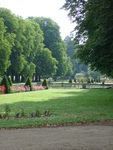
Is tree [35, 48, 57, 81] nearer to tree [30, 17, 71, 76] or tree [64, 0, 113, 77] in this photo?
→ tree [30, 17, 71, 76]

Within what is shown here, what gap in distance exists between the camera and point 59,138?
12945 mm

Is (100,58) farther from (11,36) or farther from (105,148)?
(11,36)

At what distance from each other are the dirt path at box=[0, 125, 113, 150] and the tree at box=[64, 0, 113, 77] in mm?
11860

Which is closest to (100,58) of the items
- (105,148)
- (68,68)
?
(105,148)

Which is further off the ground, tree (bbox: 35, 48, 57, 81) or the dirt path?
tree (bbox: 35, 48, 57, 81)

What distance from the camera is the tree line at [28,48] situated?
6619 cm

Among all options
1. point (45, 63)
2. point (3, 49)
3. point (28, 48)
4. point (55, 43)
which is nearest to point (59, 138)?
point (3, 49)

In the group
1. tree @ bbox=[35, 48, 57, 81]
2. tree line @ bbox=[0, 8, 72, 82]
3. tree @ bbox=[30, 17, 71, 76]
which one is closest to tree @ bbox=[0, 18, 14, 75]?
tree line @ bbox=[0, 8, 72, 82]

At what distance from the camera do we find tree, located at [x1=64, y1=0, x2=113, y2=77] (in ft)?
85.4

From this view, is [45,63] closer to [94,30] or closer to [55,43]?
[55,43]

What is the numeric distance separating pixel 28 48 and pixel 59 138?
218 feet

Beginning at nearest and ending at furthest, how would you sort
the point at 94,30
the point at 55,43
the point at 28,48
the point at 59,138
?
the point at 59,138 < the point at 94,30 < the point at 28,48 < the point at 55,43

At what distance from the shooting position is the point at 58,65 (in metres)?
96.1

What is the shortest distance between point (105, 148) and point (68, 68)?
94007mm
